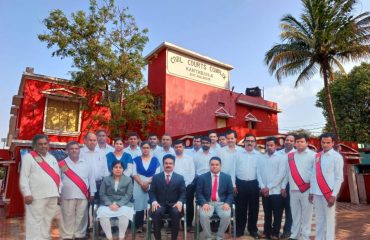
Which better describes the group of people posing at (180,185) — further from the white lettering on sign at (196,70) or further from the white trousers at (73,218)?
the white lettering on sign at (196,70)

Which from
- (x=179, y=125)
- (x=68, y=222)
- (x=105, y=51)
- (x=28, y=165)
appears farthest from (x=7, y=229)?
(x=179, y=125)

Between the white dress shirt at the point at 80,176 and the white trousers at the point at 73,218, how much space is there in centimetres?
11

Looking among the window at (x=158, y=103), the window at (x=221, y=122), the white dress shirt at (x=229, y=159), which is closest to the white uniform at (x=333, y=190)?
the white dress shirt at (x=229, y=159)

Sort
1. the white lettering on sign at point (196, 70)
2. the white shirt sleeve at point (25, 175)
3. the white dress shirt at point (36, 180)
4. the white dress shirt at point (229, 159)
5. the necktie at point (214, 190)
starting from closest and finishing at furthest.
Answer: the white shirt sleeve at point (25, 175) → the white dress shirt at point (36, 180) → the necktie at point (214, 190) → the white dress shirt at point (229, 159) → the white lettering on sign at point (196, 70)

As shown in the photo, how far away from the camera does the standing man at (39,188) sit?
4562 millimetres

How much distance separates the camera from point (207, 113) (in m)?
17.4

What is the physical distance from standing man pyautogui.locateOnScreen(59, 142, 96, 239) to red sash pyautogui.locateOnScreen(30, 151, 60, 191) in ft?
1.36

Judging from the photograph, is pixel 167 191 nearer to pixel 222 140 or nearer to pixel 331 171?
pixel 222 140

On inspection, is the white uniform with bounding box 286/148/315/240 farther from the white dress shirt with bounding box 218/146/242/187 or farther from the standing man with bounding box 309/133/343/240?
the white dress shirt with bounding box 218/146/242/187

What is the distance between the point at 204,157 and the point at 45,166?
118 inches

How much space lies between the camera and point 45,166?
189 inches

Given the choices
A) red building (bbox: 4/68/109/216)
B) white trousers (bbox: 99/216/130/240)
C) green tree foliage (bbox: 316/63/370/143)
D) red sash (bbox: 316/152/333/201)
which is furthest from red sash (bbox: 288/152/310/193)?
green tree foliage (bbox: 316/63/370/143)

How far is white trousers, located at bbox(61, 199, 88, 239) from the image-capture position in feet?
17.0

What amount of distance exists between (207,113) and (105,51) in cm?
770
